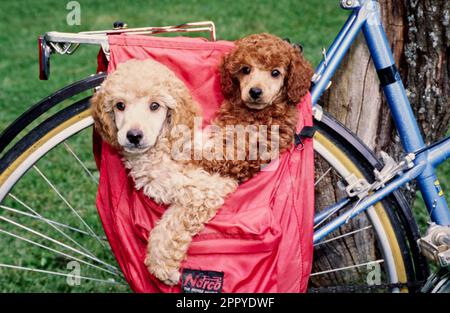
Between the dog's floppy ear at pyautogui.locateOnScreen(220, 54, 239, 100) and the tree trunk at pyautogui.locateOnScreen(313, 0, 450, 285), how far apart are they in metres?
0.60

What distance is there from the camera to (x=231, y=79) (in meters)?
2.10

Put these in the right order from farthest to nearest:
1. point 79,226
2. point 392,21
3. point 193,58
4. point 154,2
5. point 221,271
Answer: point 154,2, point 79,226, point 392,21, point 193,58, point 221,271

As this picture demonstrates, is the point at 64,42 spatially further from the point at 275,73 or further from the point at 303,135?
the point at 303,135

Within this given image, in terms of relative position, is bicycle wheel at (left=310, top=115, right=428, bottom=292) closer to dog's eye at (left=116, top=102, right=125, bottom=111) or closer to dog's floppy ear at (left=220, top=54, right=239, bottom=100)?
dog's floppy ear at (left=220, top=54, right=239, bottom=100)

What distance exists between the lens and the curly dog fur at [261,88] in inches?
80.0

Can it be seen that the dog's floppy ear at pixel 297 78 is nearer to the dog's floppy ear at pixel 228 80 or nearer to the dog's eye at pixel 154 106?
the dog's floppy ear at pixel 228 80

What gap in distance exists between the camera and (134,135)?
6.36 ft

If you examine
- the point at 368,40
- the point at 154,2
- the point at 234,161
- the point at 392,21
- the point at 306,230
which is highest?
the point at 154,2

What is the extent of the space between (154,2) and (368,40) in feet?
21.9

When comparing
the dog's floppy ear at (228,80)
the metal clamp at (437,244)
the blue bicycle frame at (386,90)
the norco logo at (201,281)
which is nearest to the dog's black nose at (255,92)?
the dog's floppy ear at (228,80)

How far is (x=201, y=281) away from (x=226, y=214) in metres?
0.24

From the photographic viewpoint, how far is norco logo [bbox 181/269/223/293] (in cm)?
202
